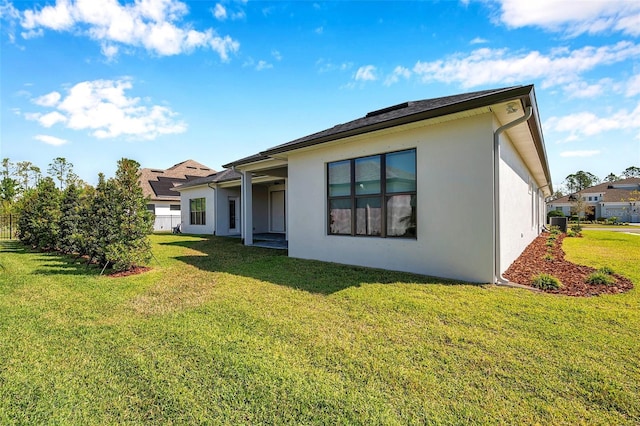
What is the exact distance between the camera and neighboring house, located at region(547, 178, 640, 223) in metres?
39.1

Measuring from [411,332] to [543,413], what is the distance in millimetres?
1498

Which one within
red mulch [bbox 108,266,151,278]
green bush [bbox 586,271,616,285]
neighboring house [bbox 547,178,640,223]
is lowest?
red mulch [bbox 108,266,151,278]

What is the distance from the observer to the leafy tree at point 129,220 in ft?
23.6

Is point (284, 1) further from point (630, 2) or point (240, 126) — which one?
point (630, 2)

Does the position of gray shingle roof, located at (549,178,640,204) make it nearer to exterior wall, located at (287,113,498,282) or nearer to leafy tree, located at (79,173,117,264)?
exterior wall, located at (287,113,498,282)

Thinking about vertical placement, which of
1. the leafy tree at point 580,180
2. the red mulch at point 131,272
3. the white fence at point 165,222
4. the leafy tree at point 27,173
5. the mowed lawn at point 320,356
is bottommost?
the mowed lawn at point 320,356

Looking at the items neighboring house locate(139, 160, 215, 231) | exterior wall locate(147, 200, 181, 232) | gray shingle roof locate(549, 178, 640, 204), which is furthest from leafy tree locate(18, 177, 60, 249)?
gray shingle roof locate(549, 178, 640, 204)

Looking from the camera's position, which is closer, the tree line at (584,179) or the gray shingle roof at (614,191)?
the gray shingle roof at (614,191)

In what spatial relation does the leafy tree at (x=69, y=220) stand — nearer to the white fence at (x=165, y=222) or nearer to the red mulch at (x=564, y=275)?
the red mulch at (x=564, y=275)

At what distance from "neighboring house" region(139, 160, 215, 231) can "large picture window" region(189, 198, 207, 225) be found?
3.79m

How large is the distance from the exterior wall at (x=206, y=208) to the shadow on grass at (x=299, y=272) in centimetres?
874

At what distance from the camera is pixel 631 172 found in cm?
7556

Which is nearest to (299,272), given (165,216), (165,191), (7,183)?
(165,216)

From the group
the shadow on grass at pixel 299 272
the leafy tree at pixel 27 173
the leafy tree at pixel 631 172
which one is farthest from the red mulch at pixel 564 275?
the leafy tree at pixel 631 172
